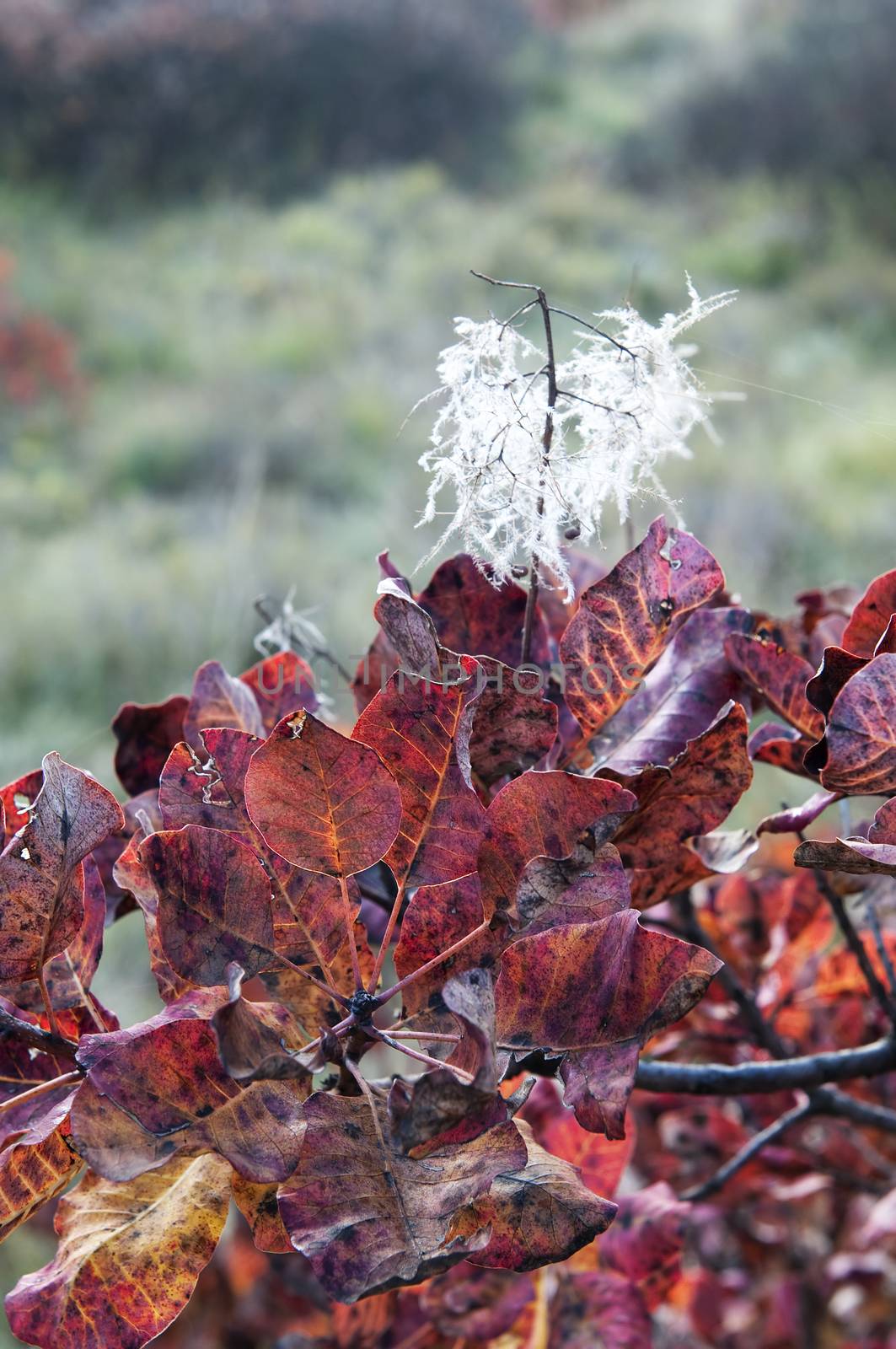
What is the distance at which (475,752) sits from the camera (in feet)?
1.01

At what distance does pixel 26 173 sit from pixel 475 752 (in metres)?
6.35

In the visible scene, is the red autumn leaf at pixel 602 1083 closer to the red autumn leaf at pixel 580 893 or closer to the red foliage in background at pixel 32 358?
the red autumn leaf at pixel 580 893

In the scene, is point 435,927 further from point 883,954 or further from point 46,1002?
point 883,954

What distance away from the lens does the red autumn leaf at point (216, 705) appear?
36cm

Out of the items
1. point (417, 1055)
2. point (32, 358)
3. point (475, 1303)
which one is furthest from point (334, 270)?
point (417, 1055)

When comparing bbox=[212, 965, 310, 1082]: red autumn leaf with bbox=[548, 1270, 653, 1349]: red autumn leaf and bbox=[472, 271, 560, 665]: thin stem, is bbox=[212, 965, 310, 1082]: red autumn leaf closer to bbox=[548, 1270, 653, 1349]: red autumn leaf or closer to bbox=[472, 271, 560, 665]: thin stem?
bbox=[472, 271, 560, 665]: thin stem

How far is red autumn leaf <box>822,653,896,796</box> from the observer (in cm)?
27

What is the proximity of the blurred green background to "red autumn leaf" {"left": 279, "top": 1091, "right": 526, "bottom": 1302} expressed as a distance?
83.2 inches

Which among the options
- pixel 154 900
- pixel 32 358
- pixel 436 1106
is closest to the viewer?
pixel 436 1106

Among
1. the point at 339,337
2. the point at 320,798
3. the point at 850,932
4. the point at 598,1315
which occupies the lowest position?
the point at 598,1315

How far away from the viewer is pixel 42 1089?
0.86 feet

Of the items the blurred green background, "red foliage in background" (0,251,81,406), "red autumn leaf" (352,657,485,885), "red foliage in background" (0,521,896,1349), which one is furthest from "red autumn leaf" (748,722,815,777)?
"red foliage in background" (0,251,81,406)

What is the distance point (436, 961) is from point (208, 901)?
0.06 meters

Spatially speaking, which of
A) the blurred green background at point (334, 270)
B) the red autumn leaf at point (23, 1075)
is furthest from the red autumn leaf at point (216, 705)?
the blurred green background at point (334, 270)
